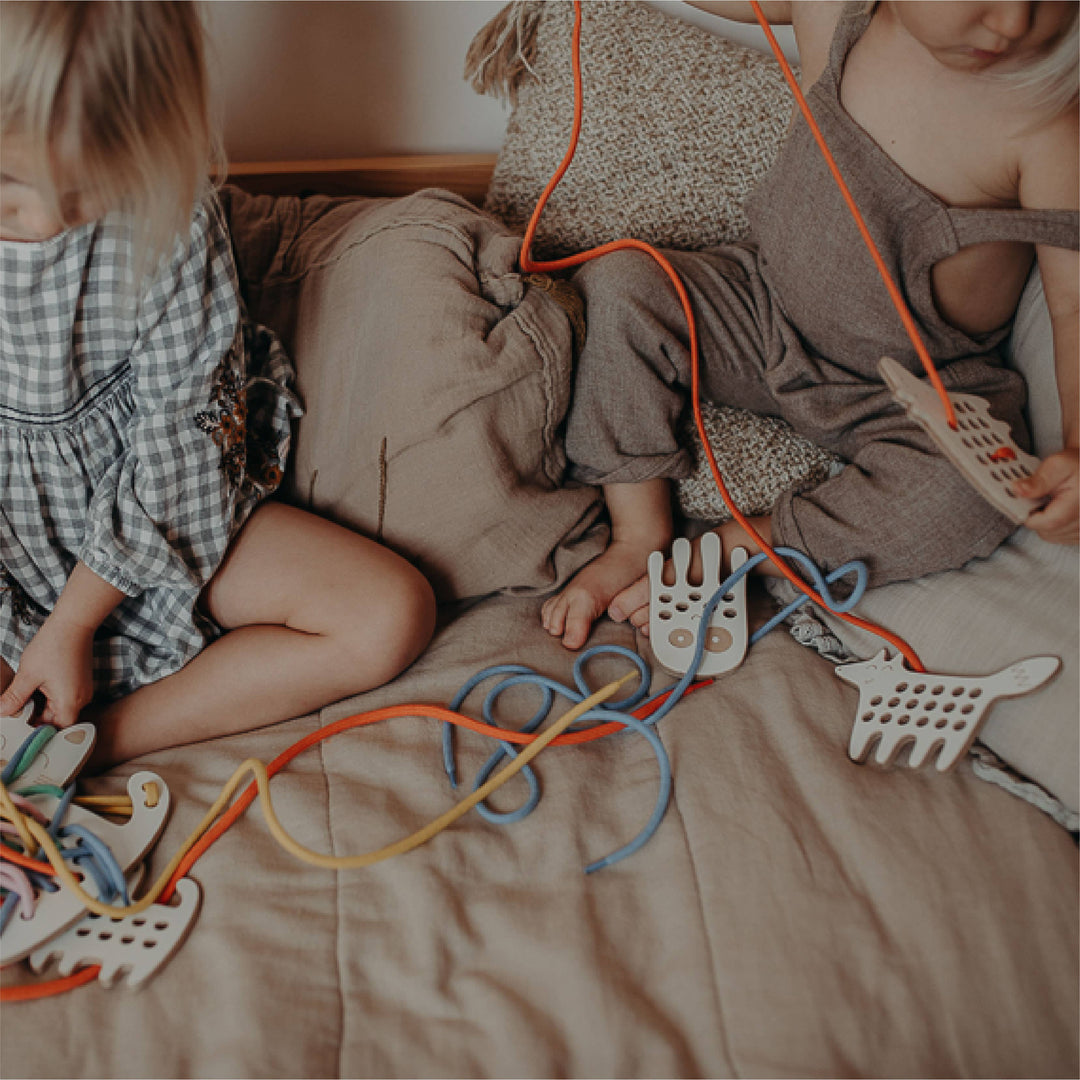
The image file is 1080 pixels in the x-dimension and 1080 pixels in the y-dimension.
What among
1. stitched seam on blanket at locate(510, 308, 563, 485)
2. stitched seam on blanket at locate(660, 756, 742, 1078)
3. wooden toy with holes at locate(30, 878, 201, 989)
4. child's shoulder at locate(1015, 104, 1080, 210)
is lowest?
wooden toy with holes at locate(30, 878, 201, 989)

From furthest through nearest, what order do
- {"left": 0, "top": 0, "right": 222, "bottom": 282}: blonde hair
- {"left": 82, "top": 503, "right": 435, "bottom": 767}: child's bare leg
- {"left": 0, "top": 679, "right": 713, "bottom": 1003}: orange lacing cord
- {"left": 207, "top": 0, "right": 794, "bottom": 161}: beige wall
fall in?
{"left": 207, "top": 0, "right": 794, "bottom": 161}: beige wall, {"left": 82, "top": 503, "right": 435, "bottom": 767}: child's bare leg, {"left": 0, "top": 679, "right": 713, "bottom": 1003}: orange lacing cord, {"left": 0, "top": 0, "right": 222, "bottom": 282}: blonde hair

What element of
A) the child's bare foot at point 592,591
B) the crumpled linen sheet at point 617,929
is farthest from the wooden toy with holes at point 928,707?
the child's bare foot at point 592,591

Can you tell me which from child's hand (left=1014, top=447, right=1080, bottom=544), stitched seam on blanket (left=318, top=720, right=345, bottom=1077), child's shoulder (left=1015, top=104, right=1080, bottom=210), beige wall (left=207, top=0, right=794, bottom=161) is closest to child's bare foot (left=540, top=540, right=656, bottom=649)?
stitched seam on blanket (left=318, top=720, right=345, bottom=1077)

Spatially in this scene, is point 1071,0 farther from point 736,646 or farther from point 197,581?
point 197,581

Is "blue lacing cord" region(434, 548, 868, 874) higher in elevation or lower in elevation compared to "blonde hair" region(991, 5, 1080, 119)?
lower

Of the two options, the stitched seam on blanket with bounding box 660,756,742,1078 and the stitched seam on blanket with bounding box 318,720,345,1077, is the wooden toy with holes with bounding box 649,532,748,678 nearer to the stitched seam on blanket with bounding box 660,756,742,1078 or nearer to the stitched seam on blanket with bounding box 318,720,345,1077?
the stitched seam on blanket with bounding box 660,756,742,1078

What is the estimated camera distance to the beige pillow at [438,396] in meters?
0.81

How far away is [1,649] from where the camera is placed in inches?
28.9

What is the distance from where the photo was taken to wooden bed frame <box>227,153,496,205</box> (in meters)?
1.08

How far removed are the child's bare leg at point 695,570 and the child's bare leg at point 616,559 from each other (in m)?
0.01

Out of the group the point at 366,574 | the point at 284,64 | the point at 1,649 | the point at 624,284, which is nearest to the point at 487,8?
the point at 284,64

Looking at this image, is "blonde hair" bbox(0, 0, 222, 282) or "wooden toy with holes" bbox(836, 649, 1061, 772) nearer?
"blonde hair" bbox(0, 0, 222, 282)

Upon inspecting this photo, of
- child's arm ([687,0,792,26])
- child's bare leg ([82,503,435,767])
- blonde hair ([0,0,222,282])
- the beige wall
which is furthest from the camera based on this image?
the beige wall

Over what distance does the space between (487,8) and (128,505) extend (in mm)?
672
